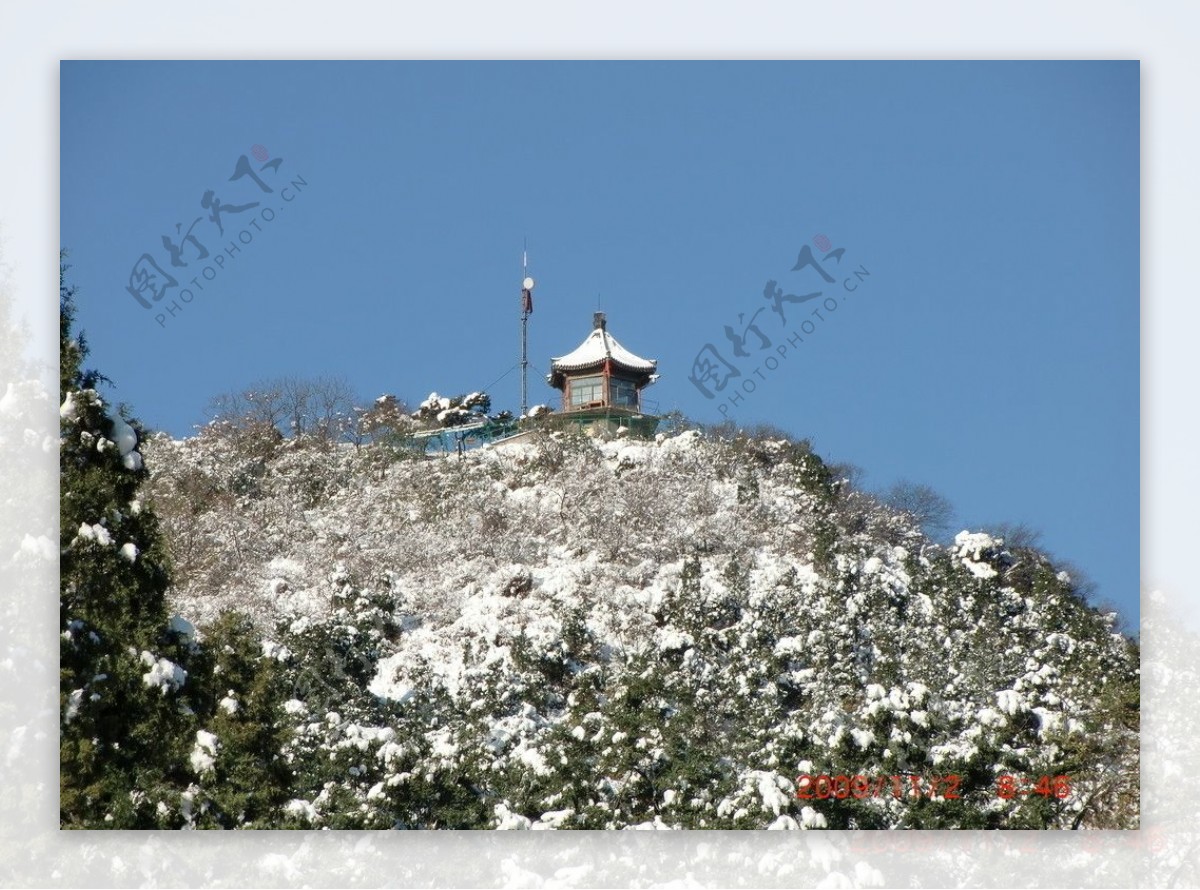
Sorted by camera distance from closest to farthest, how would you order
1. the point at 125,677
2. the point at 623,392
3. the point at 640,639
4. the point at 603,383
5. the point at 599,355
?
the point at 125,677
the point at 599,355
the point at 640,639
the point at 603,383
the point at 623,392

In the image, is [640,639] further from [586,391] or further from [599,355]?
[586,391]

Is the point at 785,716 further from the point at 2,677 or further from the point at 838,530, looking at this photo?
the point at 2,677

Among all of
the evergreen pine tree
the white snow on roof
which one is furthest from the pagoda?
the evergreen pine tree

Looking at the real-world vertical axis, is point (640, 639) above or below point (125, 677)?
below

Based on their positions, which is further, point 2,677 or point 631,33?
point 631,33

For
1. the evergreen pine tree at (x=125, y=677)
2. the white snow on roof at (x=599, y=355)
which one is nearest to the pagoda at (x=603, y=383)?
the white snow on roof at (x=599, y=355)

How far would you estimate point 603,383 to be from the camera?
9516mm

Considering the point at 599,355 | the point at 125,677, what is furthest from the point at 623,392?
the point at 125,677

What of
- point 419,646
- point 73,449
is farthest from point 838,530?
point 73,449

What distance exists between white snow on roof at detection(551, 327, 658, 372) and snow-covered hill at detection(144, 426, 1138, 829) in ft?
3.43

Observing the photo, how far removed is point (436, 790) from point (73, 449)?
2.11 metres

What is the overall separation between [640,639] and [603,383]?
1.65 metres

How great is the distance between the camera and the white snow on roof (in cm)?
778

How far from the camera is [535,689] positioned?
26.7 feet
